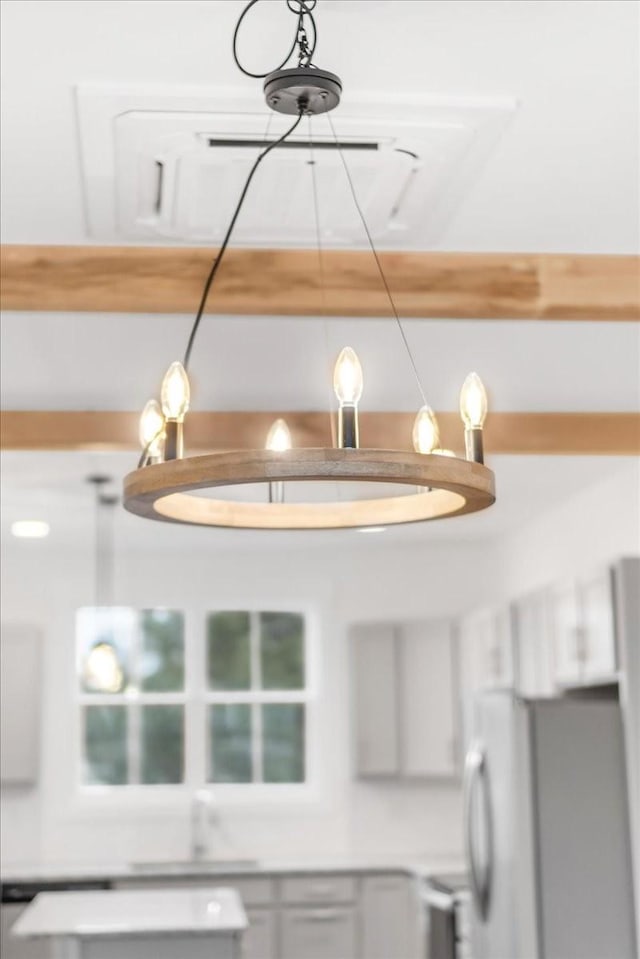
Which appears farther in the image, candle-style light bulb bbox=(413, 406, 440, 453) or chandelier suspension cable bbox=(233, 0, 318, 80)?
candle-style light bulb bbox=(413, 406, 440, 453)

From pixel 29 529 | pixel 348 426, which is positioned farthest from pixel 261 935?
pixel 348 426

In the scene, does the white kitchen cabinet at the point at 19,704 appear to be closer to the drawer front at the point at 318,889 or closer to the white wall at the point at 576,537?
the white wall at the point at 576,537

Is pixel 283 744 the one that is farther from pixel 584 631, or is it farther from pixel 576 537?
pixel 584 631

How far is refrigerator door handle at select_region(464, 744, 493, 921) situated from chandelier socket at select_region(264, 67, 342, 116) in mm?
2910

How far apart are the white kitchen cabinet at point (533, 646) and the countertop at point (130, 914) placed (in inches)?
54.7

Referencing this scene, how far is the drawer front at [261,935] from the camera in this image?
5.92 m

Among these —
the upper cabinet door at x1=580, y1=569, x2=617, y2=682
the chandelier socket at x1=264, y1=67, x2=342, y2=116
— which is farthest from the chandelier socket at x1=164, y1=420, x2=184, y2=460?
the upper cabinet door at x1=580, y1=569, x2=617, y2=682

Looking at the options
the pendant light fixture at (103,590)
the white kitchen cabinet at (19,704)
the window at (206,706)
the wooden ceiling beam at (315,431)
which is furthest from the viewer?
the window at (206,706)

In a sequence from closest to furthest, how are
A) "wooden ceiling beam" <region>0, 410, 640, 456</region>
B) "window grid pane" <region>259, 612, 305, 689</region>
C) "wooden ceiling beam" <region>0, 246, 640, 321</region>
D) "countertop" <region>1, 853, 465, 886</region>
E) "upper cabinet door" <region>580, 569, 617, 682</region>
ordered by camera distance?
"wooden ceiling beam" <region>0, 246, 640, 321</region> → "wooden ceiling beam" <region>0, 410, 640, 456</region> → "upper cabinet door" <region>580, 569, 617, 682</region> → "countertop" <region>1, 853, 465, 886</region> → "window grid pane" <region>259, 612, 305, 689</region>

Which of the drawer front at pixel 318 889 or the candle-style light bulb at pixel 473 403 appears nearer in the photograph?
the candle-style light bulb at pixel 473 403

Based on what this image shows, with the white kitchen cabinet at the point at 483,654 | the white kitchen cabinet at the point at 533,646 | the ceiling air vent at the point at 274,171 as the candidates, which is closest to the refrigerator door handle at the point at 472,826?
the white kitchen cabinet at the point at 483,654

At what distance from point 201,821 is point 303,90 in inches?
202

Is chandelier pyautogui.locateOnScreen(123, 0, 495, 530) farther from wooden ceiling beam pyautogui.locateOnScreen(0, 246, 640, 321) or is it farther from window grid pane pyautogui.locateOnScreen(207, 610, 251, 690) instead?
window grid pane pyautogui.locateOnScreen(207, 610, 251, 690)

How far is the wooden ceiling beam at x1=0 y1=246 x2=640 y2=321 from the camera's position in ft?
8.84
